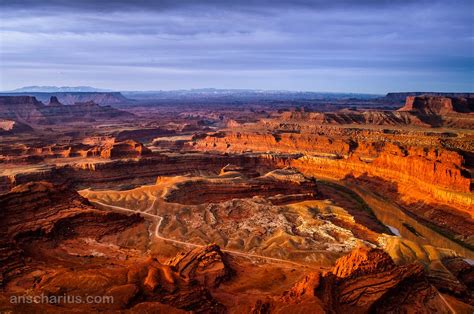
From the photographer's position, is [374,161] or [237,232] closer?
[237,232]

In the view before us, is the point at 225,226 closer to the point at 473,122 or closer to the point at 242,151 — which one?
the point at 242,151

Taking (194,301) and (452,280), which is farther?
(452,280)

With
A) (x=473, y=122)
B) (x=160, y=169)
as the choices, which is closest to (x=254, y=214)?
(x=160, y=169)

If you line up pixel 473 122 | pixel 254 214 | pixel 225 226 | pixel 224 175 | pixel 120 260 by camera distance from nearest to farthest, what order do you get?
pixel 120 260 → pixel 225 226 → pixel 254 214 → pixel 224 175 → pixel 473 122

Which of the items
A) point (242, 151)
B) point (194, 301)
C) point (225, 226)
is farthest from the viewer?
point (242, 151)

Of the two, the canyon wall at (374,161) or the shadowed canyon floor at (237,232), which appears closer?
the shadowed canyon floor at (237,232)

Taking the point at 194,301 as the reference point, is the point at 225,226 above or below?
below

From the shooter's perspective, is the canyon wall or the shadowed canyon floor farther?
the canyon wall

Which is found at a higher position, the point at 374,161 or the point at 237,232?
the point at 374,161
